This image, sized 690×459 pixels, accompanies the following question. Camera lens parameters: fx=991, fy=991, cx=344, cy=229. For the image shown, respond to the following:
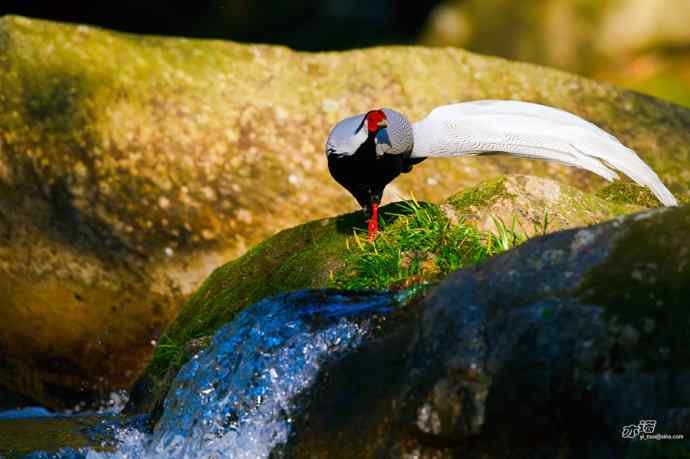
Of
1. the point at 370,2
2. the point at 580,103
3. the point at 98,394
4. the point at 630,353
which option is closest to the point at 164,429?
the point at 630,353

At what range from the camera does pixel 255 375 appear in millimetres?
2994

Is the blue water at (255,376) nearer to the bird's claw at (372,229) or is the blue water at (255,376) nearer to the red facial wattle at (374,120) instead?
the bird's claw at (372,229)

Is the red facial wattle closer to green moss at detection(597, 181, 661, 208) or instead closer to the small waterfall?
the small waterfall

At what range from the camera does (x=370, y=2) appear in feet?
39.8

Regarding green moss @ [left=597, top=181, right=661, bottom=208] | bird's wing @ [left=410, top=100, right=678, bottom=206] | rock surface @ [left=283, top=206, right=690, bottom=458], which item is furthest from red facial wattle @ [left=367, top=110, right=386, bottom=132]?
rock surface @ [left=283, top=206, right=690, bottom=458]

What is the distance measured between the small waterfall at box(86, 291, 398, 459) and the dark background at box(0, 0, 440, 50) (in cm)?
845

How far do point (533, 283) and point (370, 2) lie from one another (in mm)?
10123

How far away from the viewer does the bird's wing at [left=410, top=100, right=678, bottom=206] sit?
138 inches

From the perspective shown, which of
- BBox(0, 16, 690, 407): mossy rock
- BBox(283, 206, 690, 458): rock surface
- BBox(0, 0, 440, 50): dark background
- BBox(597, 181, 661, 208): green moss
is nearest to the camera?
BBox(283, 206, 690, 458): rock surface

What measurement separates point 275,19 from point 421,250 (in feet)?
29.4

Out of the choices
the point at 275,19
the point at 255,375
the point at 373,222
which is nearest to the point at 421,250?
the point at 373,222

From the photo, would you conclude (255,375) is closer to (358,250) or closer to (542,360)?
(358,250)

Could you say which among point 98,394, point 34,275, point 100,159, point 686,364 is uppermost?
point 100,159

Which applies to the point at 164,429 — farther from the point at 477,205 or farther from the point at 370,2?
the point at 370,2
